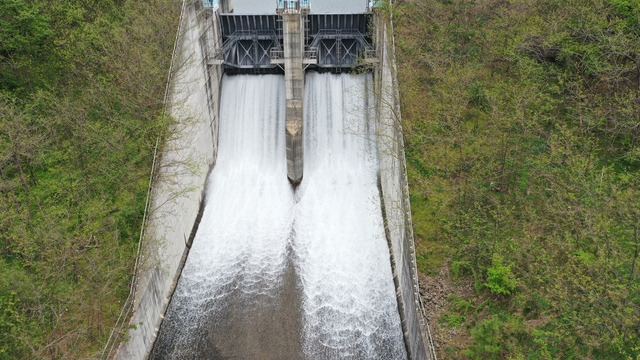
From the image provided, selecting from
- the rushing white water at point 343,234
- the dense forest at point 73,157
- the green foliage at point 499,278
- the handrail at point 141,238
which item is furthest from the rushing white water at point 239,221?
the green foliage at point 499,278

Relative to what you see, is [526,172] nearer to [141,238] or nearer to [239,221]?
[239,221]

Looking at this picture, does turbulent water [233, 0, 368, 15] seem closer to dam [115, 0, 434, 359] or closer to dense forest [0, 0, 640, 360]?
dam [115, 0, 434, 359]

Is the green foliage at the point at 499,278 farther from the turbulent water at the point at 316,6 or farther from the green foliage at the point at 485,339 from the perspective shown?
the turbulent water at the point at 316,6

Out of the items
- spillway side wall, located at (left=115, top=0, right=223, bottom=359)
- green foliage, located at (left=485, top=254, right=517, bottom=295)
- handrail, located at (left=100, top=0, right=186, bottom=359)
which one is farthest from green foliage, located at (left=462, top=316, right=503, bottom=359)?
handrail, located at (left=100, top=0, right=186, bottom=359)

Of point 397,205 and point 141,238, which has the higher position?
point 397,205

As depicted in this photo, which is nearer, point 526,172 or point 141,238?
point 141,238

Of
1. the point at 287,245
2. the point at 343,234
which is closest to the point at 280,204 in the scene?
the point at 287,245
